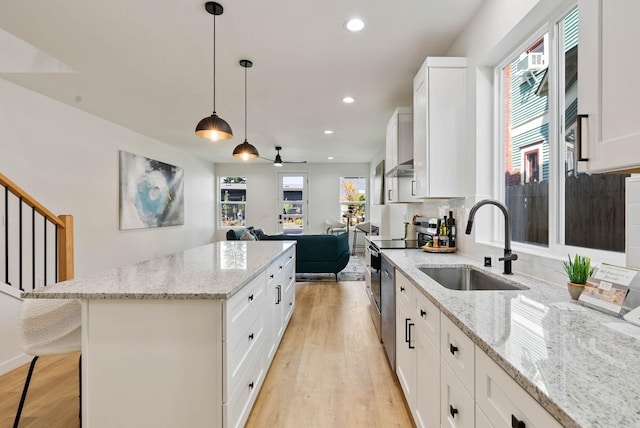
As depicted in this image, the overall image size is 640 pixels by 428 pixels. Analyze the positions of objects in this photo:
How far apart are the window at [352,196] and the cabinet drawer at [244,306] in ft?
22.6

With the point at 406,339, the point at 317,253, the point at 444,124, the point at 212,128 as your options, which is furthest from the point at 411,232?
the point at 212,128

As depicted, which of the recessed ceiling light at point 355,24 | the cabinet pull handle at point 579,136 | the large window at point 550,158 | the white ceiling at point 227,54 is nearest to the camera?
the cabinet pull handle at point 579,136

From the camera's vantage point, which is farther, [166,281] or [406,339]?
[406,339]

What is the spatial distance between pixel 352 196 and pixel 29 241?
698cm

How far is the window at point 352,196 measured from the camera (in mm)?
8945

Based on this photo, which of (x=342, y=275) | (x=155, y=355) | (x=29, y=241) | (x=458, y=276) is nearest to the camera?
(x=155, y=355)

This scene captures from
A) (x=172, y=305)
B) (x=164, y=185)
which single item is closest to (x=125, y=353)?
(x=172, y=305)

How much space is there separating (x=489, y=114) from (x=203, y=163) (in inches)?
288

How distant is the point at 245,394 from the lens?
1.75m

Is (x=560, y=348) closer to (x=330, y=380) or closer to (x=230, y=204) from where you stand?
(x=330, y=380)

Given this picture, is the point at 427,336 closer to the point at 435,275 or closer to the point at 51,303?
the point at 435,275

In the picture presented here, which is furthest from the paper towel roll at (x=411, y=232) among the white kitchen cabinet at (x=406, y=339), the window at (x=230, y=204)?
the window at (x=230, y=204)

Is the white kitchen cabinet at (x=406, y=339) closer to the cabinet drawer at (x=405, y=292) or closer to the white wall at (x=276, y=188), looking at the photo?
the cabinet drawer at (x=405, y=292)

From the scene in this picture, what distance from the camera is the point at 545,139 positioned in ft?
6.04
